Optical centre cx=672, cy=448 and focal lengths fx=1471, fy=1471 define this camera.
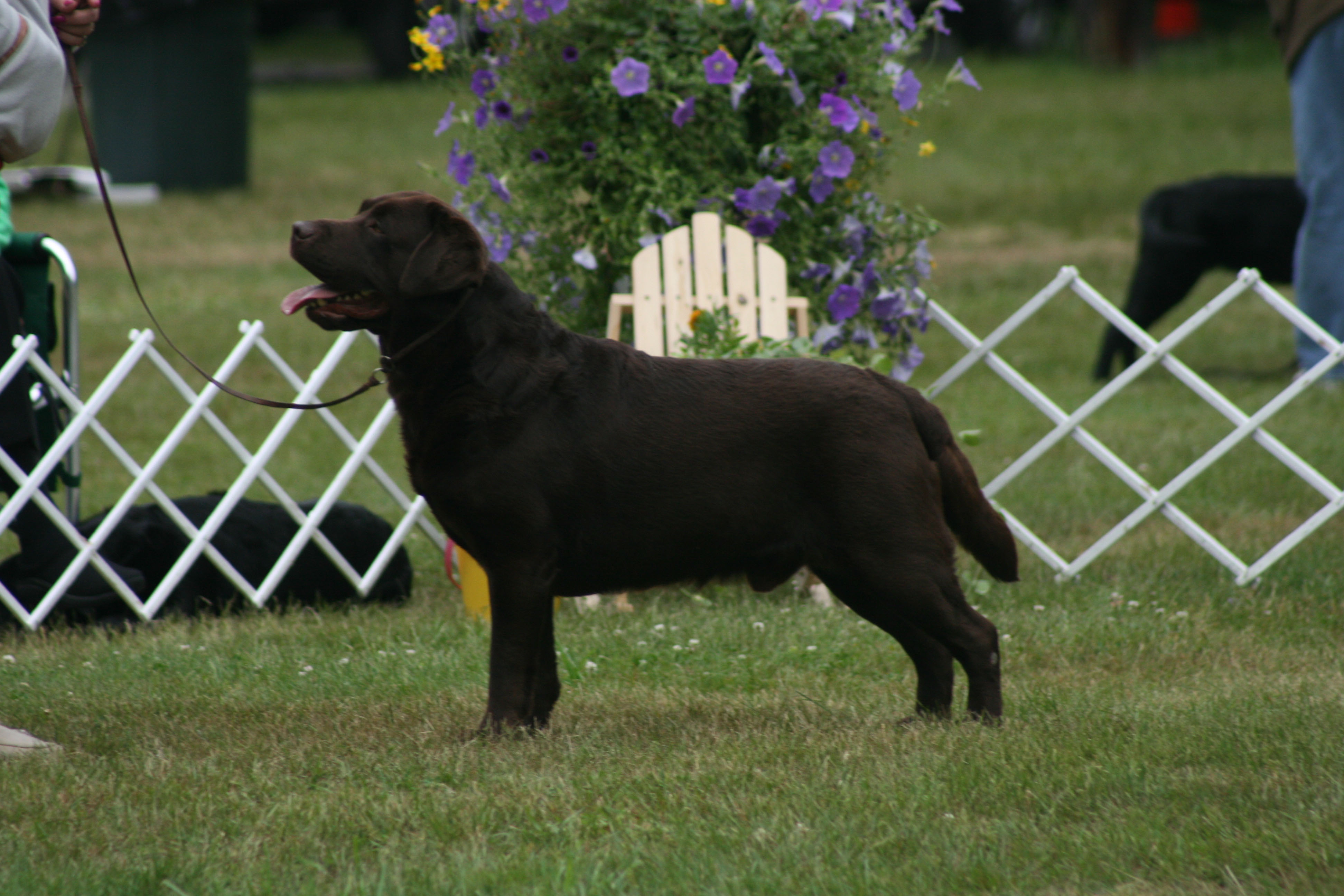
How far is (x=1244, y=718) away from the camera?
128 inches

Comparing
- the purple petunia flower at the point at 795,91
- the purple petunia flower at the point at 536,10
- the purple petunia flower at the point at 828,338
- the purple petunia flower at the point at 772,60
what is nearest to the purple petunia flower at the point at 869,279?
the purple petunia flower at the point at 828,338

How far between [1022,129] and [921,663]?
17.1 m

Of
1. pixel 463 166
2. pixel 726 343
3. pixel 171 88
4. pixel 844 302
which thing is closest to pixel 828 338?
pixel 844 302

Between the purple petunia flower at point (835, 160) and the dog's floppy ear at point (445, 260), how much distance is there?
2100mm

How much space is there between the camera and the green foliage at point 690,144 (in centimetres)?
493

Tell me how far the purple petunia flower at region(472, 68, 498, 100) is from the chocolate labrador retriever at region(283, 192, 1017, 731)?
197 centimetres

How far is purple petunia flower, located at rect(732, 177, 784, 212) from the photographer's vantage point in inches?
194

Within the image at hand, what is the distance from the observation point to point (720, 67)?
481 cm

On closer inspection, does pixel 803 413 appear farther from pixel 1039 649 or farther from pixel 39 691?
pixel 39 691

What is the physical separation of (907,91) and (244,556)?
8.88 ft

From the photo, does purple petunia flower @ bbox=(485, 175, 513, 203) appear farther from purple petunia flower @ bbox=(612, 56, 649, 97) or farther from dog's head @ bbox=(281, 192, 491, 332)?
dog's head @ bbox=(281, 192, 491, 332)

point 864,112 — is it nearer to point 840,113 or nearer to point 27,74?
point 840,113

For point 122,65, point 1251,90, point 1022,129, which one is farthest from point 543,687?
point 1251,90

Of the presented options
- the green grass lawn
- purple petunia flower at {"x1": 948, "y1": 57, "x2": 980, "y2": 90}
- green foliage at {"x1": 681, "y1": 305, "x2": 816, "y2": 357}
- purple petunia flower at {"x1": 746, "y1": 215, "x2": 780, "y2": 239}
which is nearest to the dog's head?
the green grass lawn
